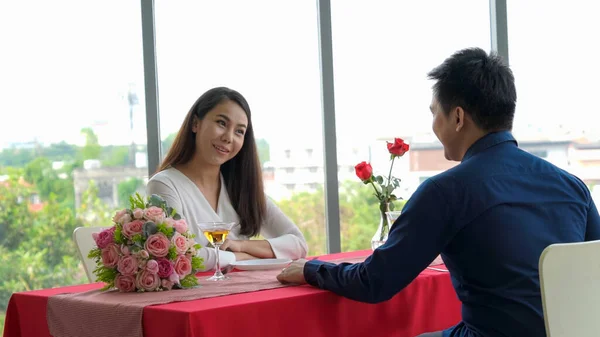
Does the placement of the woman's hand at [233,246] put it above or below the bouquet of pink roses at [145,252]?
below

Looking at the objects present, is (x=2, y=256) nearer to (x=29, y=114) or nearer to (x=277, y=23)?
(x=29, y=114)

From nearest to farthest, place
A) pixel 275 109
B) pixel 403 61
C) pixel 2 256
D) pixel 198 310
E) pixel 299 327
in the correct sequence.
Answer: pixel 198 310
pixel 299 327
pixel 2 256
pixel 275 109
pixel 403 61

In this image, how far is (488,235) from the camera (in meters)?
1.86

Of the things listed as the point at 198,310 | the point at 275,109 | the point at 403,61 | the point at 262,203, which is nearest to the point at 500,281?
the point at 198,310

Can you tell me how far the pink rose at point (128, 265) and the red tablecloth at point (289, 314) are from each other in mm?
222

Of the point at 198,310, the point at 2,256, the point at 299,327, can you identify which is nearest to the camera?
the point at 198,310

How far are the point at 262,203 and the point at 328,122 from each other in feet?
3.95

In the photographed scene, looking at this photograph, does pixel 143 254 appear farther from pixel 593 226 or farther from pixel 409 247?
pixel 593 226

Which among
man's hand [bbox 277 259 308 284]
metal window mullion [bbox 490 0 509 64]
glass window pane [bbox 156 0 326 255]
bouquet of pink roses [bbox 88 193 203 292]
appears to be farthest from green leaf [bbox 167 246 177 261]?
metal window mullion [bbox 490 0 509 64]

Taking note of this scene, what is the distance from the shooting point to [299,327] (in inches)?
78.5

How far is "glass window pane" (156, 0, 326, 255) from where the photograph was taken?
3.98 metres

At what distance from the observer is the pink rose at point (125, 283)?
2055mm

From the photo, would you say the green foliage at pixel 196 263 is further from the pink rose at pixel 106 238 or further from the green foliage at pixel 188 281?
the pink rose at pixel 106 238

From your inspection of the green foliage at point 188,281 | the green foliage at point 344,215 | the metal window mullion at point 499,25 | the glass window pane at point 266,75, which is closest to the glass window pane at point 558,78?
the metal window mullion at point 499,25
